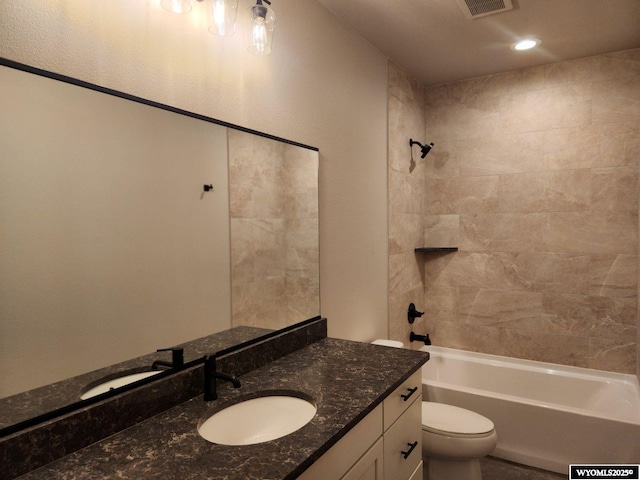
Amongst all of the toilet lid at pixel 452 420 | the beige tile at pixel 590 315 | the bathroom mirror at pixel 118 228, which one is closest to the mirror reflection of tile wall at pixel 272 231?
the bathroom mirror at pixel 118 228

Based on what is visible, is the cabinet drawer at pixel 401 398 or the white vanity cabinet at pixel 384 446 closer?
the white vanity cabinet at pixel 384 446

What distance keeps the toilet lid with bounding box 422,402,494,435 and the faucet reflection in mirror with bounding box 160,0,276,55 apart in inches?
78.8

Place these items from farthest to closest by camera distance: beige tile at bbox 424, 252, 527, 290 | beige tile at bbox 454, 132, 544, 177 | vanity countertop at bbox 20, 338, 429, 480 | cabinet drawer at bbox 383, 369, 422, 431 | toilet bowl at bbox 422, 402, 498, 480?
1. beige tile at bbox 424, 252, 527, 290
2. beige tile at bbox 454, 132, 544, 177
3. toilet bowl at bbox 422, 402, 498, 480
4. cabinet drawer at bbox 383, 369, 422, 431
5. vanity countertop at bbox 20, 338, 429, 480

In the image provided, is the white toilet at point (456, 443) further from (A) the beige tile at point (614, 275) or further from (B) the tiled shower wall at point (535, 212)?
(A) the beige tile at point (614, 275)

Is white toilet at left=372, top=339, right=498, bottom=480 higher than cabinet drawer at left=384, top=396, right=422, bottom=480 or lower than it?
lower

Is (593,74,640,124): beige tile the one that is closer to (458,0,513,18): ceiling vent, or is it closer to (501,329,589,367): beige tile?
(458,0,513,18): ceiling vent

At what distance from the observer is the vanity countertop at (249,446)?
3.10ft

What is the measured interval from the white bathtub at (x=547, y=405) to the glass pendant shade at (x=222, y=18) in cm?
240

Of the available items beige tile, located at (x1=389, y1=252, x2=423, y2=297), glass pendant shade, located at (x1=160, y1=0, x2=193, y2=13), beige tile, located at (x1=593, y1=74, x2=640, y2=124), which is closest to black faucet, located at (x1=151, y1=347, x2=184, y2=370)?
glass pendant shade, located at (x1=160, y1=0, x2=193, y2=13)

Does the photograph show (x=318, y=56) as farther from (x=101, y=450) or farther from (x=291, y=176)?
(x=101, y=450)

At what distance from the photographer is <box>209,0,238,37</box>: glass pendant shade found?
1.40 metres

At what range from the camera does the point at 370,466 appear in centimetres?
135

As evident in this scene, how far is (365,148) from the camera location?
265 centimetres

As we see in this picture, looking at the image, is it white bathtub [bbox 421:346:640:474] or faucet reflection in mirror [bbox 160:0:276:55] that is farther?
white bathtub [bbox 421:346:640:474]
